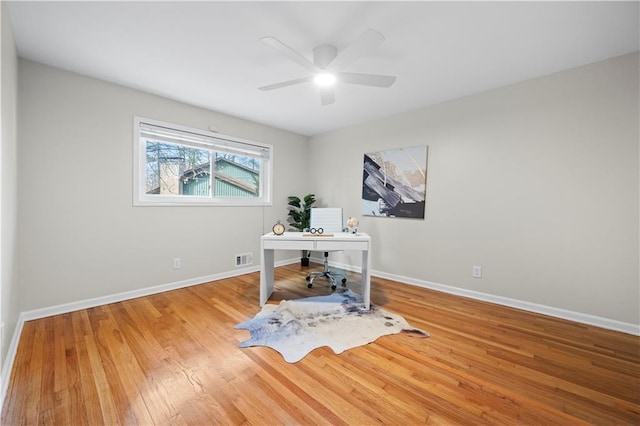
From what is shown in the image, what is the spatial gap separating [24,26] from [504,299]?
195 inches

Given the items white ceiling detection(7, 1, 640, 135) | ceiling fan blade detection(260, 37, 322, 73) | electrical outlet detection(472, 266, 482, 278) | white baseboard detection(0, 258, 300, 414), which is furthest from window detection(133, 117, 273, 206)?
electrical outlet detection(472, 266, 482, 278)

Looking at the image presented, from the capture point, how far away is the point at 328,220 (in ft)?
10.5

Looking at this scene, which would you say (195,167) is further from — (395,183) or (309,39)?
(395,183)

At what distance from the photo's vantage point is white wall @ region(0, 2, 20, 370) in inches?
63.9

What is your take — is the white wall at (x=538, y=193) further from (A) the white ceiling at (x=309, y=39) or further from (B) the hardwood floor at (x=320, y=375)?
(B) the hardwood floor at (x=320, y=375)

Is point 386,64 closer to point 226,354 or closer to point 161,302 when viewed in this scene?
point 226,354

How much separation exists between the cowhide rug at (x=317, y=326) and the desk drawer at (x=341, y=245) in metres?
0.62

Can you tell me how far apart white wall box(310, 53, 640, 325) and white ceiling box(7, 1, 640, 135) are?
32 cm

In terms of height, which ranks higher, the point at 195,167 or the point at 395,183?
the point at 195,167

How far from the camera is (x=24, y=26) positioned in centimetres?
192

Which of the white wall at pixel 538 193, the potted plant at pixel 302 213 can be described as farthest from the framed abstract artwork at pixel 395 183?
the potted plant at pixel 302 213

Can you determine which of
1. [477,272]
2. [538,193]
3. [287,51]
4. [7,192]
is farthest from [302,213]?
[7,192]

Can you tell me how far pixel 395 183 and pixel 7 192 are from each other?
379cm

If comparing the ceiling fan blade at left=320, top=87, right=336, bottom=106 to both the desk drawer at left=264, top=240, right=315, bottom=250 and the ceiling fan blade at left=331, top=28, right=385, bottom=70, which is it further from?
the desk drawer at left=264, top=240, right=315, bottom=250
